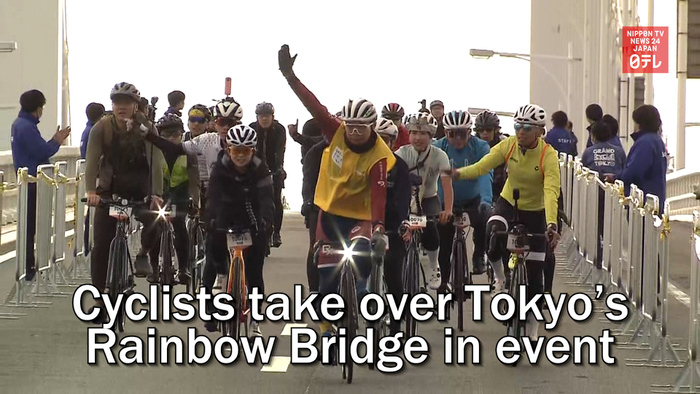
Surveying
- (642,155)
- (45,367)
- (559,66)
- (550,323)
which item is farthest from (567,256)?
(559,66)

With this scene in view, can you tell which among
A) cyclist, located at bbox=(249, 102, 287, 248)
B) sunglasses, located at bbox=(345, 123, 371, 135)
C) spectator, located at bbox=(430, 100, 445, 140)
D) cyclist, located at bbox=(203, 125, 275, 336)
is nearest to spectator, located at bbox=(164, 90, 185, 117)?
cyclist, located at bbox=(249, 102, 287, 248)

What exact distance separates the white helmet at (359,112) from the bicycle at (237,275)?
1508mm

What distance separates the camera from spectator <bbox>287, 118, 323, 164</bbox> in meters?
20.7

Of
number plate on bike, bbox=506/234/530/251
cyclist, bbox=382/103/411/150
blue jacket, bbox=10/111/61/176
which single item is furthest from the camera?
blue jacket, bbox=10/111/61/176

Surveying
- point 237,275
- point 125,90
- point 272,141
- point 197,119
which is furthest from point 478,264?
point 237,275

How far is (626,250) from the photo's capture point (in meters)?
21.5

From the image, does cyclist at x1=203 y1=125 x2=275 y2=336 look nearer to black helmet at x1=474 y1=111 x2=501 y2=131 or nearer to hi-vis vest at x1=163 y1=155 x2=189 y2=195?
hi-vis vest at x1=163 y1=155 x2=189 y2=195

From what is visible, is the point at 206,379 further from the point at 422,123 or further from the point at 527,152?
the point at 422,123

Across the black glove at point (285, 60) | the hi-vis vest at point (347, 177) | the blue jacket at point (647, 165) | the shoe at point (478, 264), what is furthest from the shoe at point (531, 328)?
the blue jacket at point (647, 165)

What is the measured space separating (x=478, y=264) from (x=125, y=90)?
491cm

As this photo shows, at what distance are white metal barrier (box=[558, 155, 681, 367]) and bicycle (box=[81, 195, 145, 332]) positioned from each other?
4056 mm

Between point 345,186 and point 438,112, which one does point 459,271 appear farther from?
point 438,112

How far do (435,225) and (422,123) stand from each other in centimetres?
92

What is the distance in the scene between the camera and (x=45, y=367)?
1450 cm
